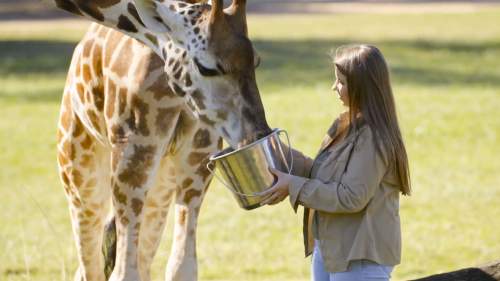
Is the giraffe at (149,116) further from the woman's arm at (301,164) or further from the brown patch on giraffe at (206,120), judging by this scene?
the woman's arm at (301,164)

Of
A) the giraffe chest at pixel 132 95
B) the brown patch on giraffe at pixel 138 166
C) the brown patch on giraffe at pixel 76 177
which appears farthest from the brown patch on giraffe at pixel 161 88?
the brown patch on giraffe at pixel 76 177

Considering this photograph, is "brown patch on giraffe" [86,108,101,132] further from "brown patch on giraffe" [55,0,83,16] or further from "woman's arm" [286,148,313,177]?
"woman's arm" [286,148,313,177]

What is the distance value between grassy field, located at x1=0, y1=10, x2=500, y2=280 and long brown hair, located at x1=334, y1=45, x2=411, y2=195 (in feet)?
7.38

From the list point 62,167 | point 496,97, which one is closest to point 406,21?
point 496,97

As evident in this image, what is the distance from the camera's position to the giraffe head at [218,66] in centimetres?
423

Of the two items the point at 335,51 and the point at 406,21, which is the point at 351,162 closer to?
the point at 335,51

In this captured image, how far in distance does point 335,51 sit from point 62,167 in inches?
66.0

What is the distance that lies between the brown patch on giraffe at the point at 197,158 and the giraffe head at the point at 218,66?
0.53 m

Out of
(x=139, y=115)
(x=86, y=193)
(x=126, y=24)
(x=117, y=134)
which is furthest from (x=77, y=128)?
(x=126, y=24)

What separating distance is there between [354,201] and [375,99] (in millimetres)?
408

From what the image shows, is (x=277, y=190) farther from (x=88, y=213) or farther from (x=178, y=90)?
(x=88, y=213)

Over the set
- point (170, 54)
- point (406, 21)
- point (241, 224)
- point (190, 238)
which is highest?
point (170, 54)

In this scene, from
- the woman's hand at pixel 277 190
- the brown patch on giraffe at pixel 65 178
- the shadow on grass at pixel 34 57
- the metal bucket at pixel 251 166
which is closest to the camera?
the metal bucket at pixel 251 166

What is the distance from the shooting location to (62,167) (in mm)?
5512
